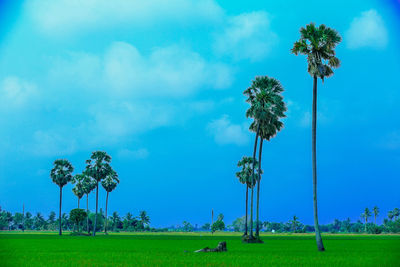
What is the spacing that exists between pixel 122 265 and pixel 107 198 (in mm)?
126810

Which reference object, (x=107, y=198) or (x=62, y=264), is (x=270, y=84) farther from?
(x=107, y=198)

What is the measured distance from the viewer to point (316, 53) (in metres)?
46.2

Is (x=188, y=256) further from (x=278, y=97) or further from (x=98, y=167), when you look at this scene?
(x=98, y=167)

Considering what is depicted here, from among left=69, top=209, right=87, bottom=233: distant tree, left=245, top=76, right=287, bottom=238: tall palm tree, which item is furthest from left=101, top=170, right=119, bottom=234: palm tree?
left=245, top=76, right=287, bottom=238: tall palm tree

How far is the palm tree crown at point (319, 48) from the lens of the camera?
45406mm

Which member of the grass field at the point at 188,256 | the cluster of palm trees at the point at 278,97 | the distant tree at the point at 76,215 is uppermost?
the cluster of palm trees at the point at 278,97

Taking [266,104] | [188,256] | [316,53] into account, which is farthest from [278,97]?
[188,256]

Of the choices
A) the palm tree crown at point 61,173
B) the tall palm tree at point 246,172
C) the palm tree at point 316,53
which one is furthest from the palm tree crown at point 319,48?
the palm tree crown at point 61,173

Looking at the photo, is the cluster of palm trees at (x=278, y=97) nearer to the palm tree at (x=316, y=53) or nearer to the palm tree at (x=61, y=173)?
the palm tree at (x=316, y=53)

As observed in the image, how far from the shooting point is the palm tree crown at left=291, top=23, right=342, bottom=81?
1788 inches

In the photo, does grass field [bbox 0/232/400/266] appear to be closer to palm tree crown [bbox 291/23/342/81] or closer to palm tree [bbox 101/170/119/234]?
palm tree crown [bbox 291/23/342/81]

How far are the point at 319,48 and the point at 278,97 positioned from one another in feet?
78.6

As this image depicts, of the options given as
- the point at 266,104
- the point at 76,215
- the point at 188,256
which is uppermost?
the point at 266,104

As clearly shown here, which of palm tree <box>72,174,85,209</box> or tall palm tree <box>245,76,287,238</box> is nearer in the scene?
tall palm tree <box>245,76,287,238</box>
